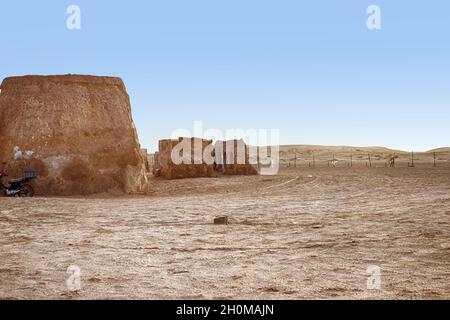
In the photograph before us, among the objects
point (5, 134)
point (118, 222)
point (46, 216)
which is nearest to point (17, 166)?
point (5, 134)

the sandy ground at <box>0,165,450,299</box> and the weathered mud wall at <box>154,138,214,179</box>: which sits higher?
the weathered mud wall at <box>154,138,214,179</box>

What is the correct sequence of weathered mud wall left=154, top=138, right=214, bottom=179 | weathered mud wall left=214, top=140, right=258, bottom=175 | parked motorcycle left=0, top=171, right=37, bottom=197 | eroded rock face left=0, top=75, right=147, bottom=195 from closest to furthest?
parked motorcycle left=0, top=171, right=37, bottom=197
eroded rock face left=0, top=75, right=147, bottom=195
weathered mud wall left=154, top=138, right=214, bottom=179
weathered mud wall left=214, top=140, right=258, bottom=175

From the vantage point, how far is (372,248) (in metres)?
6.84

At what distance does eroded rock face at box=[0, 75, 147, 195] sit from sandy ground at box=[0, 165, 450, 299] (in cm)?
463

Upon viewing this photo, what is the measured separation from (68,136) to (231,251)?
1164 cm

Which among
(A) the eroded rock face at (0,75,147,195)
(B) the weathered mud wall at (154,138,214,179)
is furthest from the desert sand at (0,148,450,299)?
(B) the weathered mud wall at (154,138,214,179)

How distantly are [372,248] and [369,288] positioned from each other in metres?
2.14

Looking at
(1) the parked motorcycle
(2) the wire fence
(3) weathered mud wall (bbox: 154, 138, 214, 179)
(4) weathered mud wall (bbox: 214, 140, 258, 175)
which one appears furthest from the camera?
(2) the wire fence

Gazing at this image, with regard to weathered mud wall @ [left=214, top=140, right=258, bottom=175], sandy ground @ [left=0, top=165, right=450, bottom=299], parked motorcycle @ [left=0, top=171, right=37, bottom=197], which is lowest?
sandy ground @ [left=0, top=165, right=450, bottom=299]

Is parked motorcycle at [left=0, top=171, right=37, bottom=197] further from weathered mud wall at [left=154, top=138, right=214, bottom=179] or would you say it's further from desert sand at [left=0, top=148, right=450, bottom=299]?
weathered mud wall at [left=154, top=138, right=214, bottom=179]

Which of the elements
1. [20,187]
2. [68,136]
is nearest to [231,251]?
[20,187]

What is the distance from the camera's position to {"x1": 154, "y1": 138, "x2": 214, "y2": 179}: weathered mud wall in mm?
26844

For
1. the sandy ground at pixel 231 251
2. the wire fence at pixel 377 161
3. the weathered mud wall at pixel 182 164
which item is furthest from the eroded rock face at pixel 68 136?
the wire fence at pixel 377 161

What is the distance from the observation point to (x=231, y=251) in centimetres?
684
